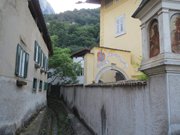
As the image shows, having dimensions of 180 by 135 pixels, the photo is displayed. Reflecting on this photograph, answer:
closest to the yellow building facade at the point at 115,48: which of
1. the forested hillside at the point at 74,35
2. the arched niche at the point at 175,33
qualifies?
the arched niche at the point at 175,33

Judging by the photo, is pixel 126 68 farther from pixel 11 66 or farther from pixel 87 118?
pixel 11 66

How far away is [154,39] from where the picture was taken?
4070 millimetres

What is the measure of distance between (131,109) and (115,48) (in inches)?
355

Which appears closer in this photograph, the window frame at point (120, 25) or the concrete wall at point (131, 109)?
the concrete wall at point (131, 109)

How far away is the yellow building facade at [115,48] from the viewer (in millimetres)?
10383

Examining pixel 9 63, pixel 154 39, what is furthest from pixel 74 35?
pixel 154 39

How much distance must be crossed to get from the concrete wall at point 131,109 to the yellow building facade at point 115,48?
7.36ft

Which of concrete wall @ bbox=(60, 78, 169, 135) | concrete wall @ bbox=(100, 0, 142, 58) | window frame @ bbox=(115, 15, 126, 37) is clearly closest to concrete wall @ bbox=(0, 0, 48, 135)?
concrete wall @ bbox=(60, 78, 169, 135)

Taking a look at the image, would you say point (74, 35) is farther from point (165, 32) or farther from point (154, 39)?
point (165, 32)

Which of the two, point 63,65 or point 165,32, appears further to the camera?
point 63,65

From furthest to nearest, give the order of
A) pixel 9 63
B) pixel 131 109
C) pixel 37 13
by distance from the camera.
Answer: pixel 37 13, pixel 9 63, pixel 131 109

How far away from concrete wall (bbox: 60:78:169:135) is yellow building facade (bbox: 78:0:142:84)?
88.3 inches

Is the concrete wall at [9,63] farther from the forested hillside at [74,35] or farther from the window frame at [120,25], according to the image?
the forested hillside at [74,35]

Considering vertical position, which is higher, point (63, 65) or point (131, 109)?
point (63, 65)
